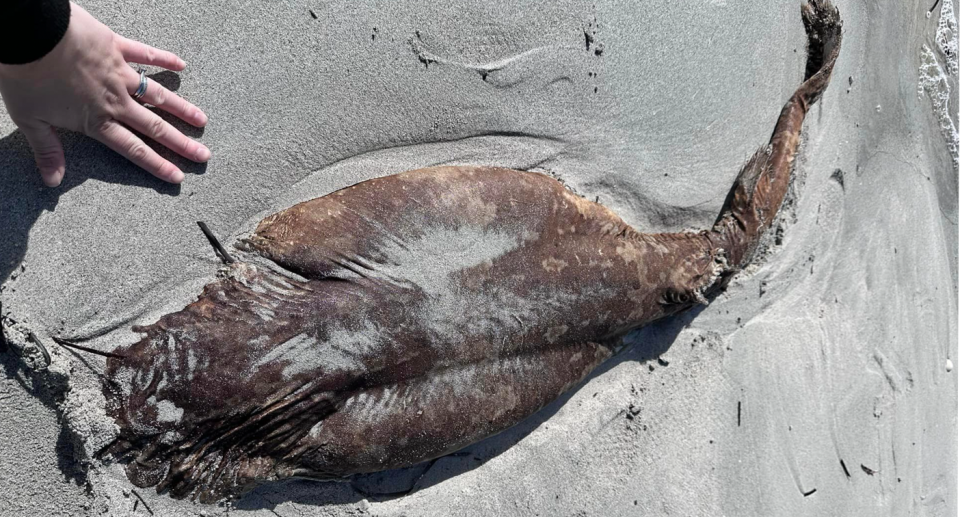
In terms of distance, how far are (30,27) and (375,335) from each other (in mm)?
2312

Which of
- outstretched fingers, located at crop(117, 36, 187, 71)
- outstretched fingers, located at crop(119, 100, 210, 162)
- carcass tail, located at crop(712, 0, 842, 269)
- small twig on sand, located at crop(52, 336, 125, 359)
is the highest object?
carcass tail, located at crop(712, 0, 842, 269)

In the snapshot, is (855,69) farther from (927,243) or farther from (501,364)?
(501,364)

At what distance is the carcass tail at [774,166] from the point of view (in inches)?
182

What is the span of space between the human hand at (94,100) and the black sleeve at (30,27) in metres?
0.08

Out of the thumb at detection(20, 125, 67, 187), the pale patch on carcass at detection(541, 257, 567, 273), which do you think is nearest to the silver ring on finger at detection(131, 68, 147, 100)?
the thumb at detection(20, 125, 67, 187)

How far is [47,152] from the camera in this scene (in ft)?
11.3

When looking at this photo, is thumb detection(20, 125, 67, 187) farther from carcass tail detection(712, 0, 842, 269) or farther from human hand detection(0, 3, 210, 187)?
carcass tail detection(712, 0, 842, 269)

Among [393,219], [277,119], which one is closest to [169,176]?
[277,119]

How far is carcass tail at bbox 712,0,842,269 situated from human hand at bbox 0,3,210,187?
3.84m

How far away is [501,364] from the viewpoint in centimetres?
390

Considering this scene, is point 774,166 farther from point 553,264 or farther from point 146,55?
point 146,55

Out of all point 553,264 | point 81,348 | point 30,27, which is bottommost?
point 81,348

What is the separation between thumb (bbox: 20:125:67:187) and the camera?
340cm

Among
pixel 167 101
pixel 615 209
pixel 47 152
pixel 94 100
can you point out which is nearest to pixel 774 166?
pixel 615 209
